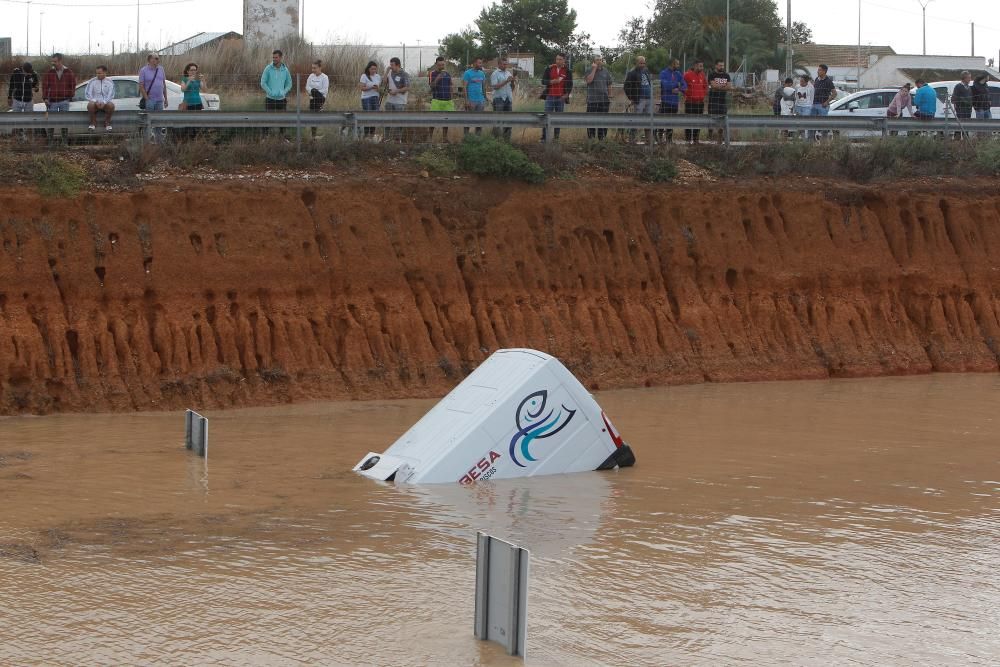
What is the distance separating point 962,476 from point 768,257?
28.3ft

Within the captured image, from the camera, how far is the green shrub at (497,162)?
2181 centimetres

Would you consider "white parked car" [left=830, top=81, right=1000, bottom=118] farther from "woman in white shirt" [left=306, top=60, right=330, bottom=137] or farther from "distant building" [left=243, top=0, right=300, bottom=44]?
"distant building" [left=243, top=0, right=300, bottom=44]

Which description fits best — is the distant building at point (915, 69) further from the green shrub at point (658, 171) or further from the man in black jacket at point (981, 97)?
the green shrub at point (658, 171)

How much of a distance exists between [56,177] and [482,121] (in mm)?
7162

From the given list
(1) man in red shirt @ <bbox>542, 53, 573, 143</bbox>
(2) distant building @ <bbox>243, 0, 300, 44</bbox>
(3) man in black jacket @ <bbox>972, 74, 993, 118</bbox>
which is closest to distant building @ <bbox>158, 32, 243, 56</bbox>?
(2) distant building @ <bbox>243, 0, 300, 44</bbox>

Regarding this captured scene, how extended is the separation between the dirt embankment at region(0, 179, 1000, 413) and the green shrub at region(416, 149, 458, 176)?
0.53 meters

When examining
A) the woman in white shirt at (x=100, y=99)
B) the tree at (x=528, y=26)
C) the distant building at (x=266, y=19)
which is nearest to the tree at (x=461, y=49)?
the tree at (x=528, y=26)

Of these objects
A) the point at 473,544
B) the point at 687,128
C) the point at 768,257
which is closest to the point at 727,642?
the point at 473,544

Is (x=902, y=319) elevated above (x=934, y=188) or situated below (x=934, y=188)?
below

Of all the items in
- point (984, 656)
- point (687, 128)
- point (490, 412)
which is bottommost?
point (984, 656)

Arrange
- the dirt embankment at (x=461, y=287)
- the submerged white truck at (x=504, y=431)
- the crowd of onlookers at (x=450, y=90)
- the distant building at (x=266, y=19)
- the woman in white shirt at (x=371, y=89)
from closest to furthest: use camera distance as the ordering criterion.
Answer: the submerged white truck at (x=504, y=431) → the dirt embankment at (x=461, y=287) → the crowd of onlookers at (x=450, y=90) → the woman in white shirt at (x=371, y=89) → the distant building at (x=266, y=19)

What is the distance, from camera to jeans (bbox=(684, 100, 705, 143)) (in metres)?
25.0

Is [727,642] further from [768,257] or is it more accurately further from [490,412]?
[768,257]

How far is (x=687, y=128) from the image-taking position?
24125mm
